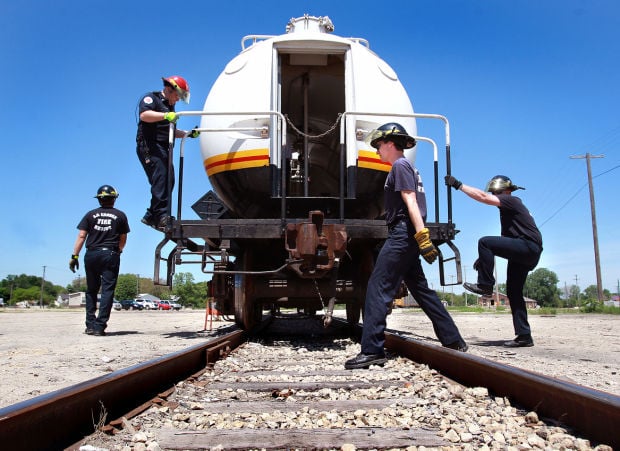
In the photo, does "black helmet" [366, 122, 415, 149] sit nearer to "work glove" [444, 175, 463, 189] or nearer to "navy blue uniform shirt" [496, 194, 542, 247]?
"work glove" [444, 175, 463, 189]

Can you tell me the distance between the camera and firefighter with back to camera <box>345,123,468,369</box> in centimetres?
382

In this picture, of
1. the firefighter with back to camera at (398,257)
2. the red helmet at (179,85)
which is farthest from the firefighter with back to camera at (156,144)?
the firefighter with back to camera at (398,257)

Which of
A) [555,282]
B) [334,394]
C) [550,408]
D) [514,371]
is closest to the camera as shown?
[550,408]

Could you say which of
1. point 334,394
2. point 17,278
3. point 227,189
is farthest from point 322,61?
point 17,278

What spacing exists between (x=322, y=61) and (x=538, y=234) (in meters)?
3.08

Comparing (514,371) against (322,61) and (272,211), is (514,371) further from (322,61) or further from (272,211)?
(322,61)

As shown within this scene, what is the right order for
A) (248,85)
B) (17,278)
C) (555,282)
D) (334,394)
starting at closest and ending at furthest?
1. (334,394)
2. (248,85)
3. (555,282)
4. (17,278)

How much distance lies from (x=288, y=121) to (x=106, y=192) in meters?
3.20

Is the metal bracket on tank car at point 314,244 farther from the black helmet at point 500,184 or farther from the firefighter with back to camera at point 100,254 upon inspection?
the firefighter with back to camera at point 100,254

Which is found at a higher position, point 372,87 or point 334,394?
point 372,87

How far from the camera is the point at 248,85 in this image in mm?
5508

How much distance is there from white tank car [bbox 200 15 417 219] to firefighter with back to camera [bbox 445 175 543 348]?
109cm

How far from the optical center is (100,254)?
22.7 feet

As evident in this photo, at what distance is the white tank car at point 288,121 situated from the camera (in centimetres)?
527
